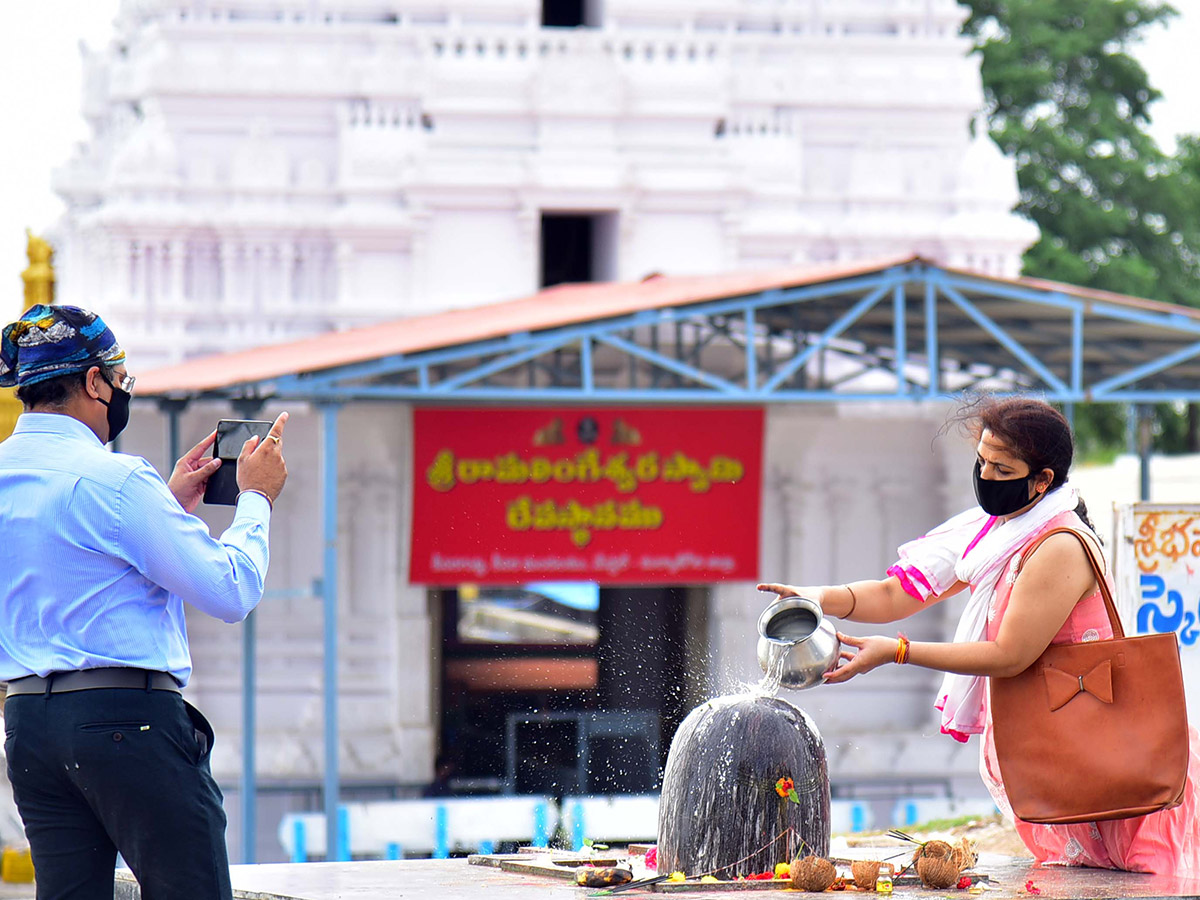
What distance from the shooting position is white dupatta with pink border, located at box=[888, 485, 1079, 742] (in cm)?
419

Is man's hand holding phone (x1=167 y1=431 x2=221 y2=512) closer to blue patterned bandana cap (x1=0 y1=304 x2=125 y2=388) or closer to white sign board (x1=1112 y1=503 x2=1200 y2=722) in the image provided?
blue patterned bandana cap (x1=0 y1=304 x2=125 y2=388)

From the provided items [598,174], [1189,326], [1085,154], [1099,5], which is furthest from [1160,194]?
[1189,326]

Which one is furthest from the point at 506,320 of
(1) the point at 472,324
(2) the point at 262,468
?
(2) the point at 262,468

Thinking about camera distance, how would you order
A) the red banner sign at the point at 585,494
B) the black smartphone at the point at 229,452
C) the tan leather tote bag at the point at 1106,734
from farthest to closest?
the red banner sign at the point at 585,494 → the tan leather tote bag at the point at 1106,734 → the black smartphone at the point at 229,452

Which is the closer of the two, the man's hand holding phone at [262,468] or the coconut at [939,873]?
the man's hand holding phone at [262,468]

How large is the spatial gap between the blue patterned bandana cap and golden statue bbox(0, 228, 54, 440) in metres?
9.34

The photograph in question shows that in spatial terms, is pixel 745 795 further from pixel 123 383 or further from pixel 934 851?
pixel 123 383

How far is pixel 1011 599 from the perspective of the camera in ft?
13.4

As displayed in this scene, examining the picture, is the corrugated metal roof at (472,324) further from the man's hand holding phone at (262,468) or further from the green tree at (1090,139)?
the green tree at (1090,139)

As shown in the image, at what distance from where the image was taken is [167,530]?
Result: 129 inches

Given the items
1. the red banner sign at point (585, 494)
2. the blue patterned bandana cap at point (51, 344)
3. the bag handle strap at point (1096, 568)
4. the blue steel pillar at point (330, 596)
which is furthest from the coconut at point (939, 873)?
the red banner sign at point (585, 494)

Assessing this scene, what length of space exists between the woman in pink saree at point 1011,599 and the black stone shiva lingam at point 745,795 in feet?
1.26

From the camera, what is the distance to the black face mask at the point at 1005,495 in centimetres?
418

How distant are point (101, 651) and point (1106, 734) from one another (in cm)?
224
